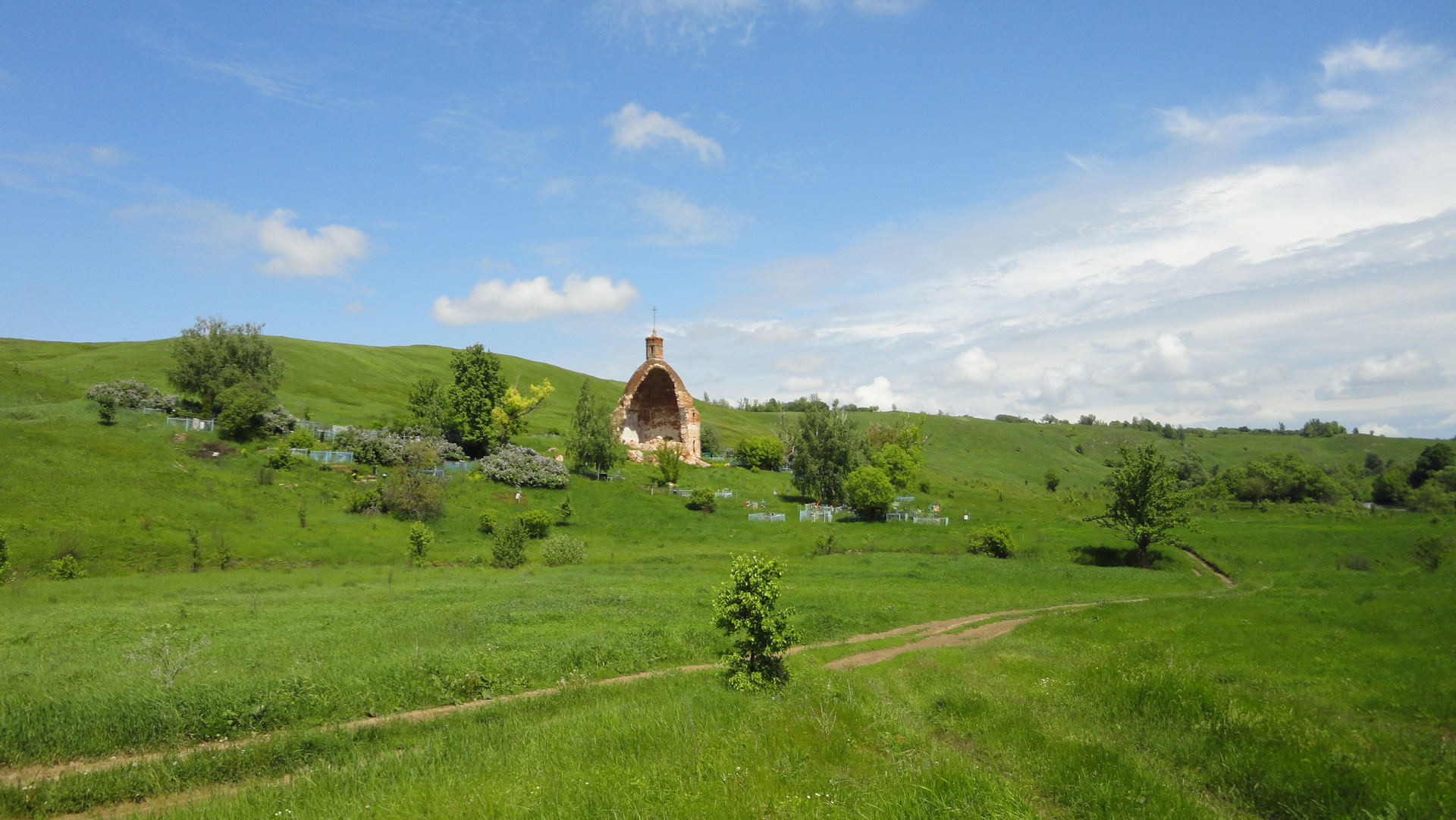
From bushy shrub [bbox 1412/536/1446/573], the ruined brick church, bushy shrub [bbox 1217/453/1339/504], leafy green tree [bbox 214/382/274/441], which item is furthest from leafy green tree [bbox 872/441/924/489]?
leafy green tree [bbox 214/382/274/441]

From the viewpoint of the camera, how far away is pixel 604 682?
13.5 m

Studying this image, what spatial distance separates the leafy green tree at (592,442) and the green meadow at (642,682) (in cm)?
1757

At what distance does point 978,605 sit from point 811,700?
54.8ft

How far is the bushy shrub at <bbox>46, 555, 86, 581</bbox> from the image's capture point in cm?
2566

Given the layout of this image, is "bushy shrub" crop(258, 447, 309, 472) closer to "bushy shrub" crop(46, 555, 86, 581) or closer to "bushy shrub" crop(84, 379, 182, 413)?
"bushy shrub" crop(84, 379, 182, 413)

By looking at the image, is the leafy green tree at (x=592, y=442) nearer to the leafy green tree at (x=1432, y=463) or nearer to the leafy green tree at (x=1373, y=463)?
the leafy green tree at (x=1432, y=463)

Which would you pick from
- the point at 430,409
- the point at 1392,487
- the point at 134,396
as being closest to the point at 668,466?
the point at 430,409

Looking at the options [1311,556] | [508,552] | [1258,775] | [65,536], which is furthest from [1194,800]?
[1311,556]

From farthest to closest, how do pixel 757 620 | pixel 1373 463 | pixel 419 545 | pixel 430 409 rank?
pixel 1373 463, pixel 430 409, pixel 419 545, pixel 757 620

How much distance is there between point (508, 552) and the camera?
105 feet

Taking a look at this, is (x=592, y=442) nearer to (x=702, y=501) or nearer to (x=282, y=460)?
A: (x=702, y=501)

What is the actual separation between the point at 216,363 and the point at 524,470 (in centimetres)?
2793

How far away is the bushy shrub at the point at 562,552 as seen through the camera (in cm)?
3278

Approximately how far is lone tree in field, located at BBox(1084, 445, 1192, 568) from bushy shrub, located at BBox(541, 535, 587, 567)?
3189cm
